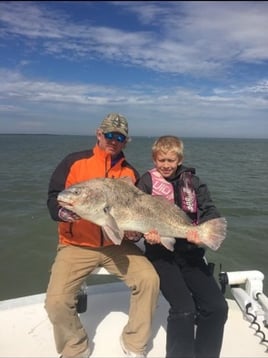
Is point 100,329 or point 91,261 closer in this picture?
point 91,261

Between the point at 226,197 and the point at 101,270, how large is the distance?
522 inches

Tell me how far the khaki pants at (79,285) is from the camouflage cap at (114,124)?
4.38ft

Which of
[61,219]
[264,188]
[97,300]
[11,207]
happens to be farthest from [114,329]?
[264,188]

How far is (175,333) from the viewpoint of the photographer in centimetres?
411

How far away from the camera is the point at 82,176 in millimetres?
4855

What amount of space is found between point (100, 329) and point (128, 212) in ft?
5.17

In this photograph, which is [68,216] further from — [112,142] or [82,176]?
[112,142]

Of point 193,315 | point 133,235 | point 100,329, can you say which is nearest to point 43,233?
point 100,329

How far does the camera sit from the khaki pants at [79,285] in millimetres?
4254

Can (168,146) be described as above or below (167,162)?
above

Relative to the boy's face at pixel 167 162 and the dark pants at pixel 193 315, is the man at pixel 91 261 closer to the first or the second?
the dark pants at pixel 193 315

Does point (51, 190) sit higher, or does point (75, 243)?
point (51, 190)

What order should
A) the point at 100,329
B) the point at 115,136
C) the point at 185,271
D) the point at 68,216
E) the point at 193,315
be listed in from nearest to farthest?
the point at 193,315 → the point at 68,216 → the point at 185,271 → the point at 115,136 → the point at 100,329

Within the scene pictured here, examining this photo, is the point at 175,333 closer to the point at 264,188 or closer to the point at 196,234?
the point at 196,234
